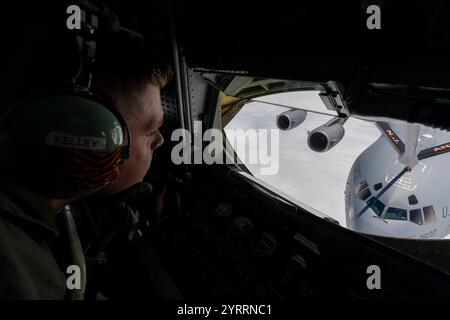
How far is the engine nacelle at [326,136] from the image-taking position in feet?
11.0

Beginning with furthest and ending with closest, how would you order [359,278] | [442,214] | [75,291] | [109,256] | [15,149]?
1. [442,214]
2. [109,256]
3. [359,278]
4. [75,291]
5. [15,149]

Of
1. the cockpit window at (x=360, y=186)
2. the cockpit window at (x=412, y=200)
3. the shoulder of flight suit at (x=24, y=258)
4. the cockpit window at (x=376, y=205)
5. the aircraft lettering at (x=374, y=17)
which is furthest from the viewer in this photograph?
the cockpit window at (x=360, y=186)

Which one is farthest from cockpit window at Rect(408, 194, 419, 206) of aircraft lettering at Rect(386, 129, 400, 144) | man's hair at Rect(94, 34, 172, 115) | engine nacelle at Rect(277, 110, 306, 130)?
man's hair at Rect(94, 34, 172, 115)

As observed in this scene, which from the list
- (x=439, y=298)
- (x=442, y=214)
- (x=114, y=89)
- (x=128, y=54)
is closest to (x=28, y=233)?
(x=114, y=89)

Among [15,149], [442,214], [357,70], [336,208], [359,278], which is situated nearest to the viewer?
[15,149]

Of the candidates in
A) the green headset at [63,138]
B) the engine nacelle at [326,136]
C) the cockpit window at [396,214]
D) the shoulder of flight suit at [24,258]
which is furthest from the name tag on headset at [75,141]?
the cockpit window at [396,214]

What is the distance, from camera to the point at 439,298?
1.02 metres

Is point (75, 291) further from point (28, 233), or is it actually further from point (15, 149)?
point (15, 149)

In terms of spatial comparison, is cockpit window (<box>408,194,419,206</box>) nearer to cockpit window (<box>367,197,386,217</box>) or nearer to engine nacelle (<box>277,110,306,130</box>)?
cockpit window (<box>367,197,386,217</box>)

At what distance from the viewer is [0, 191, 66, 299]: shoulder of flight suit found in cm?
49

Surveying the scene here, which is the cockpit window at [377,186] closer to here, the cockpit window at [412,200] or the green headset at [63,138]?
the cockpit window at [412,200]

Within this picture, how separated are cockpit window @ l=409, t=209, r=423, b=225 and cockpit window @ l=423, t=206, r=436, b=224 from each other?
2.7 inches

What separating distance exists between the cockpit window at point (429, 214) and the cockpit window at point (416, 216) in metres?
0.07

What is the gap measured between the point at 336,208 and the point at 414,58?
9611 millimetres
